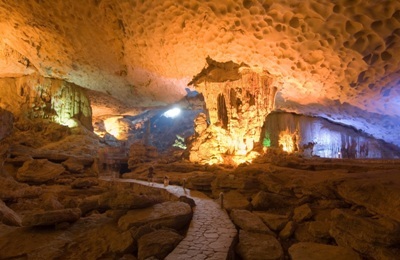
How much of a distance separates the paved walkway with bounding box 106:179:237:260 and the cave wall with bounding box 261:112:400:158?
11.9 meters

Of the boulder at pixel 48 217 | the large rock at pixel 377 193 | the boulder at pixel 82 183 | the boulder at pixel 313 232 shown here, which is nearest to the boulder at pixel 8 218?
the boulder at pixel 48 217

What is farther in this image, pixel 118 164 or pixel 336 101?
pixel 118 164

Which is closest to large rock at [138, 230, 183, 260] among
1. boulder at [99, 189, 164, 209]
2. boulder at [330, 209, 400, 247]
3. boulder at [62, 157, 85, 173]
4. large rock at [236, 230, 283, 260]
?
large rock at [236, 230, 283, 260]

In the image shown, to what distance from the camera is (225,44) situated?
1060 centimetres

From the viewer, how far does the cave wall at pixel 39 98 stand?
53.4 feet

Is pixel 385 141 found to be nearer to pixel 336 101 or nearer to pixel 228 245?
pixel 336 101

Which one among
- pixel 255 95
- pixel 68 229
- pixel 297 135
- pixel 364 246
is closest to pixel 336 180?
pixel 364 246

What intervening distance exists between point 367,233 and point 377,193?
75 cm

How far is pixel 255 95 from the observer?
13484mm

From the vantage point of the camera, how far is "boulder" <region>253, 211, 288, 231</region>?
5.45 meters

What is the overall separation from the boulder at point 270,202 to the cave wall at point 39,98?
1441 centimetres

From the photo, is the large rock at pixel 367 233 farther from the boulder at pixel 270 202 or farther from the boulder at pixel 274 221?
the boulder at pixel 270 202

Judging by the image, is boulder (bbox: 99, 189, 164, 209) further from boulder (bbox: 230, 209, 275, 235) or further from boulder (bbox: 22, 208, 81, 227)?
boulder (bbox: 230, 209, 275, 235)

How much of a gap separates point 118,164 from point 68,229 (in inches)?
393
